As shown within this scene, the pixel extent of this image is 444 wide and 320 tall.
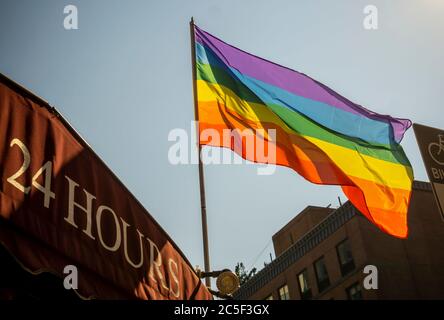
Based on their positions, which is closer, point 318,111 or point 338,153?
point 338,153

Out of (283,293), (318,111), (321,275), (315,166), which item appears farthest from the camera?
(283,293)

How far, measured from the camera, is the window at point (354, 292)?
33.3 m

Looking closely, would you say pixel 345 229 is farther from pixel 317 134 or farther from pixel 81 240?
pixel 81 240

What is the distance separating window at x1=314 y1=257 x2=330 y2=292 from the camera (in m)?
36.4

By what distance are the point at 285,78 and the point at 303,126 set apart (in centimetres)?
140

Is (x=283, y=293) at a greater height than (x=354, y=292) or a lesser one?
greater

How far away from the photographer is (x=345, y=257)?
35.0 metres

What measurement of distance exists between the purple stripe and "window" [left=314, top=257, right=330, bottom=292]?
26903 millimetres

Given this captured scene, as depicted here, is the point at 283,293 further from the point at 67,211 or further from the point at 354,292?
the point at 67,211

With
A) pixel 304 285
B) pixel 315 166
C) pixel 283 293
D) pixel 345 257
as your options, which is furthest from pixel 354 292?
pixel 315 166

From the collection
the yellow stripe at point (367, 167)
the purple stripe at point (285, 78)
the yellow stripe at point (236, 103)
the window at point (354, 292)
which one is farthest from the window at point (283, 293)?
the yellow stripe at point (236, 103)

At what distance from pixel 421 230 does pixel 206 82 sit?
3116 cm
